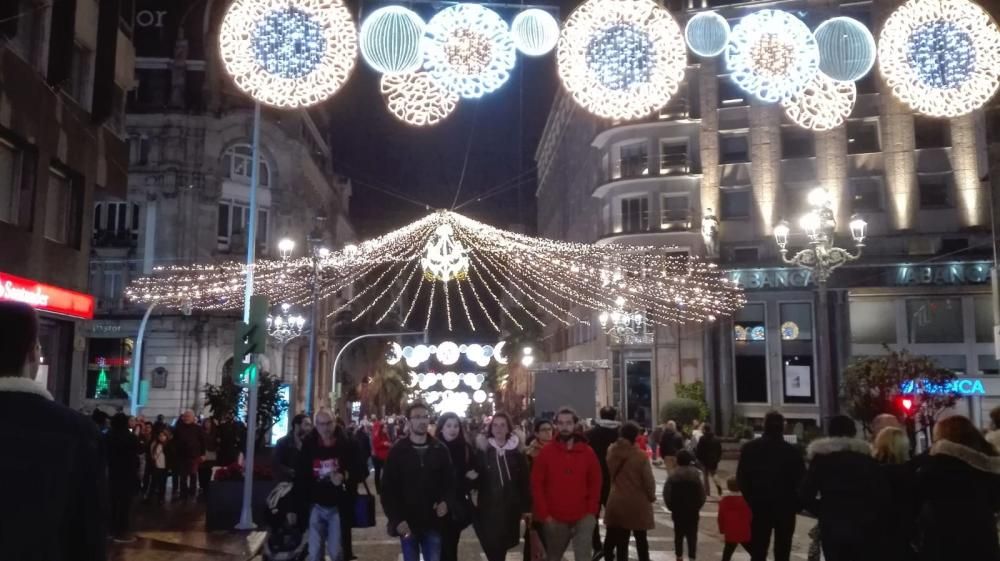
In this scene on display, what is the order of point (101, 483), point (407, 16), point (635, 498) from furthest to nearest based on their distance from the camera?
point (407, 16), point (635, 498), point (101, 483)

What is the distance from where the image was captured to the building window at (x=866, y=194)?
40188 mm

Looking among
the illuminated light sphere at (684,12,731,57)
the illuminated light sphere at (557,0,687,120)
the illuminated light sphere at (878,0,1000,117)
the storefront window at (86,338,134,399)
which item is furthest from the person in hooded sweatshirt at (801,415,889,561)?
the storefront window at (86,338,134,399)

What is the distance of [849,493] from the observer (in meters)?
6.84

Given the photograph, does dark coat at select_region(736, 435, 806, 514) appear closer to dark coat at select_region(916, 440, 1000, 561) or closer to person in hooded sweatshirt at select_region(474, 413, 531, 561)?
dark coat at select_region(916, 440, 1000, 561)

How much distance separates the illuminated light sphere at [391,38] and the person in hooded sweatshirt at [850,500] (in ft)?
26.4

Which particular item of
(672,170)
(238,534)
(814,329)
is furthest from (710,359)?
(238,534)

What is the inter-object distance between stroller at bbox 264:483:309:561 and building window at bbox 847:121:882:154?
38.3 meters

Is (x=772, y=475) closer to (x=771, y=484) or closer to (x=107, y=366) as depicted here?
(x=771, y=484)

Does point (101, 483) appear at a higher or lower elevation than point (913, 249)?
lower

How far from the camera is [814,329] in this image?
40.2 metres

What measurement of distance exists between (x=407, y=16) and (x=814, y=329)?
33127mm

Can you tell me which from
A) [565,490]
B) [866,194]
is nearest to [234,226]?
[866,194]

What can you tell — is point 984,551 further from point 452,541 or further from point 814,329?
point 814,329

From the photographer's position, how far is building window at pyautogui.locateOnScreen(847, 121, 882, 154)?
133 feet
